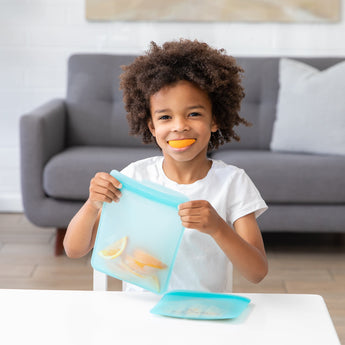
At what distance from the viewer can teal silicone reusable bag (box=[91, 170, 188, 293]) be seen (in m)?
0.91

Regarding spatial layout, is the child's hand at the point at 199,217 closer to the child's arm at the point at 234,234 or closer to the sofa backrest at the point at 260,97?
the child's arm at the point at 234,234

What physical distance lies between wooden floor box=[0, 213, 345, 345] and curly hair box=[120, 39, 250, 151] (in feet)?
3.18

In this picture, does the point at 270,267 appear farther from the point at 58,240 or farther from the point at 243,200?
the point at 243,200

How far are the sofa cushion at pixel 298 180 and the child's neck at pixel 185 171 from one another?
123 centimetres

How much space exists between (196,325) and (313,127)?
6.53 feet

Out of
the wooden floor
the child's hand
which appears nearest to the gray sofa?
the wooden floor

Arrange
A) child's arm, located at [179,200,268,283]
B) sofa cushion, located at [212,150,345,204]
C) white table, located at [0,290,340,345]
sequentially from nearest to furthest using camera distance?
white table, located at [0,290,340,345] < child's arm, located at [179,200,268,283] < sofa cushion, located at [212,150,345,204]

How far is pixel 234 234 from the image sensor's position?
3.42ft

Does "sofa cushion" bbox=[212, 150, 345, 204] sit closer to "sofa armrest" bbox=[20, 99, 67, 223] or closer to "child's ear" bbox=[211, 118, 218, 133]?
"sofa armrest" bbox=[20, 99, 67, 223]

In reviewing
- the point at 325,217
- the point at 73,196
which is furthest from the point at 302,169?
the point at 73,196

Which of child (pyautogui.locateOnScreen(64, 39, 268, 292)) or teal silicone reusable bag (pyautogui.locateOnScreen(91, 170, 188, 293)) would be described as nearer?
teal silicone reusable bag (pyautogui.locateOnScreen(91, 170, 188, 293))

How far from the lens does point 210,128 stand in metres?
1.24

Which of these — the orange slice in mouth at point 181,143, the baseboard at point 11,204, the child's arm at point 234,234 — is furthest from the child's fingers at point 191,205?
the baseboard at point 11,204

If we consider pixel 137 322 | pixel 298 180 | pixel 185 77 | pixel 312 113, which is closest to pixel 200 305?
pixel 137 322
